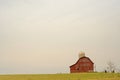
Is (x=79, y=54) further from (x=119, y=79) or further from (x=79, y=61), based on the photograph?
(x=119, y=79)

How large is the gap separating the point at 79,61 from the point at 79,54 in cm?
303

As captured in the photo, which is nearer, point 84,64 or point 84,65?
point 84,64

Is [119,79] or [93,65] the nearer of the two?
[119,79]

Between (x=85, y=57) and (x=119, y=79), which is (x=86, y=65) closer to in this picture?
(x=85, y=57)

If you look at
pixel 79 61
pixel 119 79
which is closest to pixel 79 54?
pixel 79 61

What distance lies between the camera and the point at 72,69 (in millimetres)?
96375

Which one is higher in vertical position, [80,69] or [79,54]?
[79,54]

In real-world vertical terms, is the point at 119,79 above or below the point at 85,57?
below

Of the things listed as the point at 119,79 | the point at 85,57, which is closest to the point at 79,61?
the point at 85,57

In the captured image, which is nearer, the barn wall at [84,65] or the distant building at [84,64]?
the barn wall at [84,65]

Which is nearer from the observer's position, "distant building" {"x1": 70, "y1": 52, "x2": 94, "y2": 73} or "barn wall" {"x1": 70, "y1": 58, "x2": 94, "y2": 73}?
"barn wall" {"x1": 70, "y1": 58, "x2": 94, "y2": 73}

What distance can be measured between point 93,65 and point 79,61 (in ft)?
18.2

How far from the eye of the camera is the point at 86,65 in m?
92.5

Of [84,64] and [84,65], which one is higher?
[84,64]
